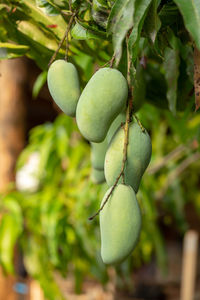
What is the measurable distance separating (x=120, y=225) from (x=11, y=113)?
1320mm

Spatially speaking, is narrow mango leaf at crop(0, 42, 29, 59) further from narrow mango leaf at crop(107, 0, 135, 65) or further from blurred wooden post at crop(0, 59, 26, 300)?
blurred wooden post at crop(0, 59, 26, 300)

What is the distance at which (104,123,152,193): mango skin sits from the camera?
30 centimetres

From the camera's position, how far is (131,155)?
304 mm

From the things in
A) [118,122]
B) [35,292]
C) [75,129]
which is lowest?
[35,292]

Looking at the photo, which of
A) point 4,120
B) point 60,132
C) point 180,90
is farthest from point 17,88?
point 180,90

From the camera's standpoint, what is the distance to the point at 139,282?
2414 millimetres

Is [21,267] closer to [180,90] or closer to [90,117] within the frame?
[180,90]

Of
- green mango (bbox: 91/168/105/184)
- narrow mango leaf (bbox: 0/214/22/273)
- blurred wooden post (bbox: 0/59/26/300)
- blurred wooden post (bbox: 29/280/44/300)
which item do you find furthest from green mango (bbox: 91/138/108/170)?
blurred wooden post (bbox: 29/280/44/300)

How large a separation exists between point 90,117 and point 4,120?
4.27 ft

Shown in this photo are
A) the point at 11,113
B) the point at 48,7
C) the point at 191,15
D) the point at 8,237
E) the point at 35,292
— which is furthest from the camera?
the point at 35,292

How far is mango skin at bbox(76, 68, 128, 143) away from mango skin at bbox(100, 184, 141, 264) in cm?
Result: 4

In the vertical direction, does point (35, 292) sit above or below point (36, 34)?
below

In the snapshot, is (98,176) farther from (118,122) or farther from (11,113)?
(11,113)

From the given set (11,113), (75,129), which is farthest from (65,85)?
(11,113)
